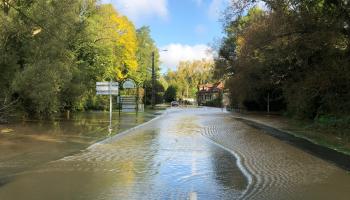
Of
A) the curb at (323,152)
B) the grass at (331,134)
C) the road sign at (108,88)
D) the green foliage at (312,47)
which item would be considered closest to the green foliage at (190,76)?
the green foliage at (312,47)

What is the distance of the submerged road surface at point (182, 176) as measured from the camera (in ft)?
31.9

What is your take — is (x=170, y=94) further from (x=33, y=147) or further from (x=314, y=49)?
(x=33, y=147)

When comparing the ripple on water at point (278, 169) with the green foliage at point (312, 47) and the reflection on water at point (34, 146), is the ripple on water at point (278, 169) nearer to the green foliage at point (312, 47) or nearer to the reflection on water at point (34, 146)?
the reflection on water at point (34, 146)

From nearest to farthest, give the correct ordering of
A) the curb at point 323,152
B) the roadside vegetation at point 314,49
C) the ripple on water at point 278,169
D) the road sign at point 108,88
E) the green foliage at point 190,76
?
the ripple on water at point 278,169 → the curb at point 323,152 → the roadside vegetation at point 314,49 → the road sign at point 108,88 → the green foliage at point 190,76

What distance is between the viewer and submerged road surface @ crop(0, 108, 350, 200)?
31.9ft

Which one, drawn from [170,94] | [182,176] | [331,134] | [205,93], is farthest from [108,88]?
[205,93]

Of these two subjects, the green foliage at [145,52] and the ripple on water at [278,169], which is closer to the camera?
the ripple on water at [278,169]

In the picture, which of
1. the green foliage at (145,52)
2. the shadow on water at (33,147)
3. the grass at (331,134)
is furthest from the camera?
the green foliage at (145,52)

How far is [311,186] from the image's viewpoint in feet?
35.0

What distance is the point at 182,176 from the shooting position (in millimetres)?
11938

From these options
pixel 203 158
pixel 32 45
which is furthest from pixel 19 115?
pixel 203 158

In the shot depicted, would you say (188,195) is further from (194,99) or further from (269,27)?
(194,99)

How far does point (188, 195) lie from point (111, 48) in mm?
41968

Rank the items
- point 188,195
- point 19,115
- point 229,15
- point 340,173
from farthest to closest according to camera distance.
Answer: point 19,115 → point 229,15 → point 340,173 → point 188,195
